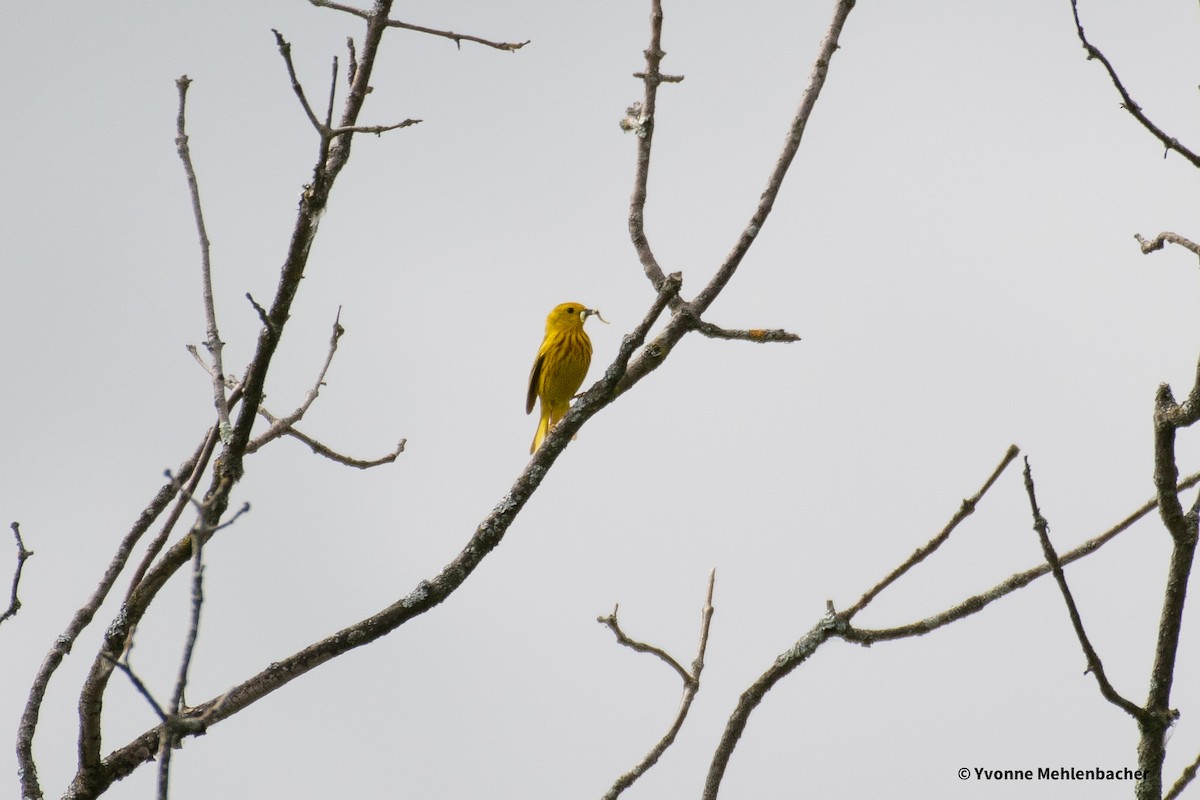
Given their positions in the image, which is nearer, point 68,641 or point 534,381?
point 68,641

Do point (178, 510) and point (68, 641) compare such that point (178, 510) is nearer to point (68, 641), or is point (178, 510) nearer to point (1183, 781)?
point (68, 641)

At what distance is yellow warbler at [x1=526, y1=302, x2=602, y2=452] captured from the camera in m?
9.81

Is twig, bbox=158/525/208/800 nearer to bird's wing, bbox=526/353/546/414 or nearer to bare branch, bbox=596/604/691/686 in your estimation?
bare branch, bbox=596/604/691/686

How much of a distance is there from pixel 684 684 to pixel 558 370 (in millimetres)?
5462

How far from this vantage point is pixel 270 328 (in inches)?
149

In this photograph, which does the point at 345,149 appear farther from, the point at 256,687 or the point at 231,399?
the point at 256,687

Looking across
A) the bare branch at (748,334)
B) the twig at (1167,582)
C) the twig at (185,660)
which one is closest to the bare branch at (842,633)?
the twig at (1167,582)

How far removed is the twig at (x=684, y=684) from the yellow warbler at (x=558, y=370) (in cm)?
508

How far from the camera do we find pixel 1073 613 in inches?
121

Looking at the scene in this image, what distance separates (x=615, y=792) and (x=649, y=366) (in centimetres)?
148

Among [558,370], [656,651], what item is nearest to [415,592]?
[656,651]

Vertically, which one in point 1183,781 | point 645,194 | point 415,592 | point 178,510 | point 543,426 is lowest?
point 1183,781

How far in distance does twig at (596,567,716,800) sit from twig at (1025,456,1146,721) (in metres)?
1.60

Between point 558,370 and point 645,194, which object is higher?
point 558,370
